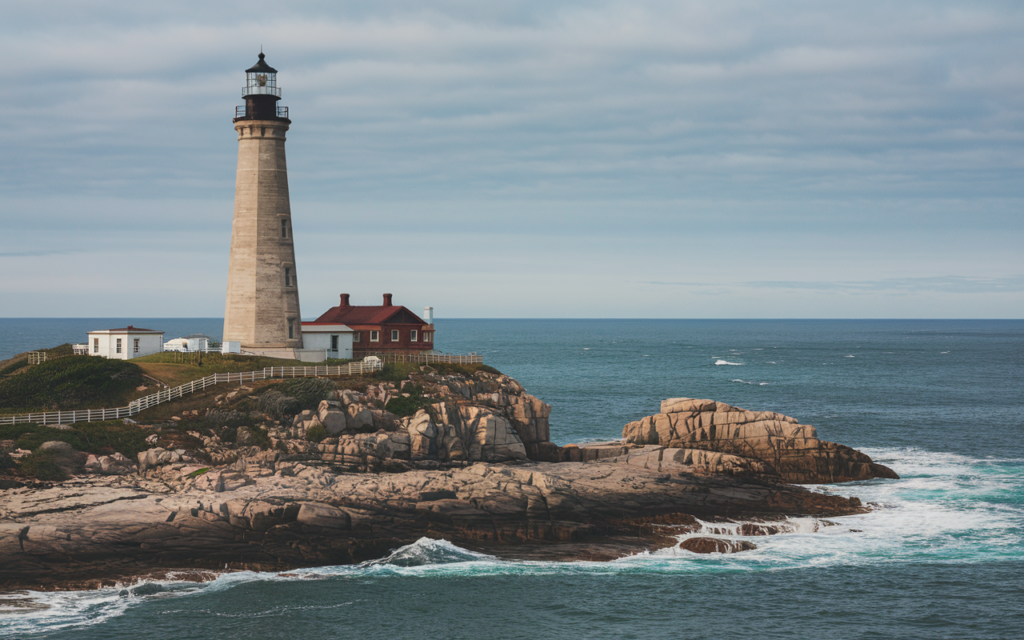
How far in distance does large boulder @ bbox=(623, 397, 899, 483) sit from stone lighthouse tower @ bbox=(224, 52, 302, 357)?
2323 centimetres

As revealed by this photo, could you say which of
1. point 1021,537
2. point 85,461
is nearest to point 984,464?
point 1021,537

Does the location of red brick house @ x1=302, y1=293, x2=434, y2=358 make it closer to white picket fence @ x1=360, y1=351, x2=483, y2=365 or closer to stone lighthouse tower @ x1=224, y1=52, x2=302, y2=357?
white picket fence @ x1=360, y1=351, x2=483, y2=365

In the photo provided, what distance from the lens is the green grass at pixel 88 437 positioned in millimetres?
37844

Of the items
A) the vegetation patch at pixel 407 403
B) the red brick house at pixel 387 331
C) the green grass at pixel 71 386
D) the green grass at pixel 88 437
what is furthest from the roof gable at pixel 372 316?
the green grass at pixel 88 437

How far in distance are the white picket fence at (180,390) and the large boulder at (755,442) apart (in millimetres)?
17126

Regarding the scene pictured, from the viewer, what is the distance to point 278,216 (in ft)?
178

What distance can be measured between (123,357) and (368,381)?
55.6ft

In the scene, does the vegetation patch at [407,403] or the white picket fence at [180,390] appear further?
the vegetation patch at [407,403]

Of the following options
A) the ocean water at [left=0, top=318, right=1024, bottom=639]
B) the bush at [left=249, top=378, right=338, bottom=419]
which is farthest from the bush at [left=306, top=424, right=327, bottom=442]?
the ocean water at [left=0, top=318, right=1024, bottom=639]

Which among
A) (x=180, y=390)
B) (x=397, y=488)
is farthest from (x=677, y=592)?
(x=180, y=390)

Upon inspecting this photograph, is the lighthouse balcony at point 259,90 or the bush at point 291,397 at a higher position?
the lighthouse balcony at point 259,90

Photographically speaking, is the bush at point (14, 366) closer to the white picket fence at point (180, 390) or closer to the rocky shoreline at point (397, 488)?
the white picket fence at point (180, 390)

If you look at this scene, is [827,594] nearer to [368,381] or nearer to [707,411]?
[707,411]

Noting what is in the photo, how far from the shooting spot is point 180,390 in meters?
44.6
